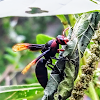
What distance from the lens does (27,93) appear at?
587 millimetres

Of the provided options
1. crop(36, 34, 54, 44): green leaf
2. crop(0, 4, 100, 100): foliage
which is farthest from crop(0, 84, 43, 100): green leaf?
crop(36, 34, 54, 44): green leaf

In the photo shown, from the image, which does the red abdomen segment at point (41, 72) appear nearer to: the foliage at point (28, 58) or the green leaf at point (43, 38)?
the foliage at point (28, 58)

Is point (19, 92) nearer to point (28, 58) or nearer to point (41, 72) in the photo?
point (41, 72)

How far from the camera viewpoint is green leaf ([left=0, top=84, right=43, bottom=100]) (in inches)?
21.9

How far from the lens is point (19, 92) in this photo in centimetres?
58

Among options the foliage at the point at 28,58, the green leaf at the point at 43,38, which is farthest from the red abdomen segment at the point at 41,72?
the green leaf at the point at 43,38

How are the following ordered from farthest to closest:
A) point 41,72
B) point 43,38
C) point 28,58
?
point 28,58, point 43,38, point 41,72

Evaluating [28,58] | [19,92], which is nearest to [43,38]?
[19,92]

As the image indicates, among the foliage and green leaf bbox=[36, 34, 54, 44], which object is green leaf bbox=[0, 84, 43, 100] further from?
green leaf bbox=[36, 34, 54, 44]

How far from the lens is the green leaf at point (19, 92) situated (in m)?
0.56

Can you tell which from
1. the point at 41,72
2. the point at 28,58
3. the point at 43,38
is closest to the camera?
the point at 41,72

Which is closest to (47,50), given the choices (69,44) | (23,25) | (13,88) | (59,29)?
(69,44)

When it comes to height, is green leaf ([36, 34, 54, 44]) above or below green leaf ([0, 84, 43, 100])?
above

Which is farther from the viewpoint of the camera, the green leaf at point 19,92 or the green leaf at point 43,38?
the green leaf at point 43,38
